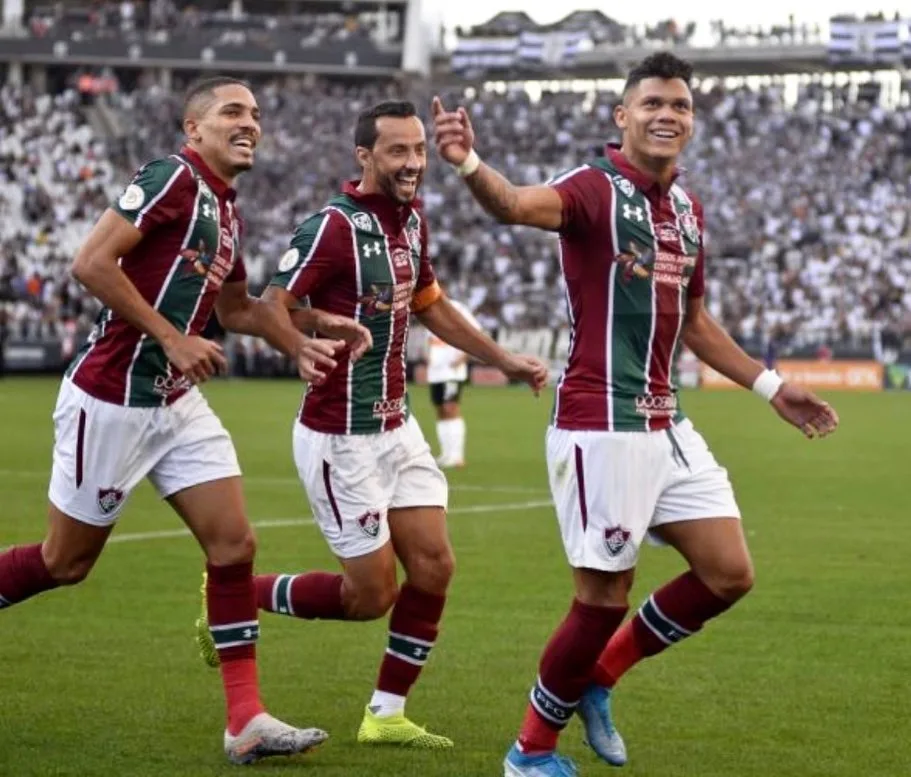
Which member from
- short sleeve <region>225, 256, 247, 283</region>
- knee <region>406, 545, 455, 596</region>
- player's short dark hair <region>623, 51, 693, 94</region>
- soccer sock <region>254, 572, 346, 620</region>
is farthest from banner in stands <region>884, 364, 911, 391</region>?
player's short dark hair <region>623, 51, 693, 94</region>

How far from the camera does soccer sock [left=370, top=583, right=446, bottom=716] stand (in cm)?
852

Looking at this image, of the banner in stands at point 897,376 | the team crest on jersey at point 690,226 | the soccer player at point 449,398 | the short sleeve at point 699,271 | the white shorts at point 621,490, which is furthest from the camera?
the banner in stands at point 897,376

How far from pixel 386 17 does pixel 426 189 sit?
976 inches

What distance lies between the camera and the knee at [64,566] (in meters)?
8.19

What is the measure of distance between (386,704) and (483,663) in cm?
190

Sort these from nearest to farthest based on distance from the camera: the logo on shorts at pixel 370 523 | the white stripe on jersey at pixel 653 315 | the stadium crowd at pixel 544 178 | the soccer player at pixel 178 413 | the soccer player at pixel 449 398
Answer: the white stripe on jersey at pixel 653 315
the soccer player at pixel 178 413
the logo on shorts at pixel 370 523
the soccer player at pixel 449 398
the stadium crowd at pixel 544 178

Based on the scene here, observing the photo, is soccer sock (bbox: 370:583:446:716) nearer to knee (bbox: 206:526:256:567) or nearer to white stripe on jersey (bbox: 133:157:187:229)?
knee (bbox: 206:526:256:567)

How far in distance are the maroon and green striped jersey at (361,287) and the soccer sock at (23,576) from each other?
4.39ft

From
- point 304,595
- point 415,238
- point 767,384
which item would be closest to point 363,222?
point 415,238

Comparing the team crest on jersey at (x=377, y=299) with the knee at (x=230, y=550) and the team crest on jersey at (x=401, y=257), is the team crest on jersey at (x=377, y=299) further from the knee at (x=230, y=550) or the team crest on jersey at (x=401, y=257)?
the knee at (x=230, y=550)

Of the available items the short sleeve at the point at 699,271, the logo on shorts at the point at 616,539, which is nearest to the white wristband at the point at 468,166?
the short sleeve at the point at 699,271

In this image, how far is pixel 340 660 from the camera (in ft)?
34.1

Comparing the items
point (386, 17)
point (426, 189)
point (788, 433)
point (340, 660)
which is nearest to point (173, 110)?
point (426, 189)

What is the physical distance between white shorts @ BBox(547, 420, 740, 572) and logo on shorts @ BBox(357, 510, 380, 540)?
1.23m
